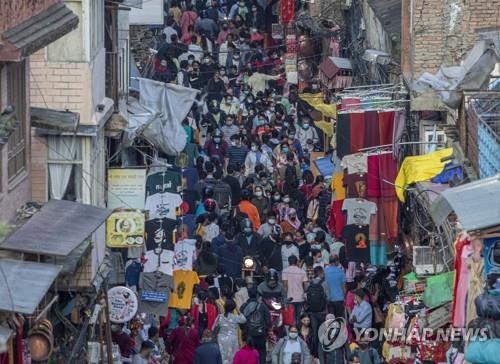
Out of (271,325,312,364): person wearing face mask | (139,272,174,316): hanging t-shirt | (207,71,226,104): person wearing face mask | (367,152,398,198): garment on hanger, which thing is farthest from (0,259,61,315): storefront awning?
(207,71,226,104): person wearing face mask

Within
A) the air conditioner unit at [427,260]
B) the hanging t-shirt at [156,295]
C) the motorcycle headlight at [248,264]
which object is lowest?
the hanging t-shirt at [156,295]

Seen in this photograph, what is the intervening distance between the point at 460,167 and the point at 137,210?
443 cm

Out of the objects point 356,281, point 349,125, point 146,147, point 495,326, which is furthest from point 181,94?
point 495,326

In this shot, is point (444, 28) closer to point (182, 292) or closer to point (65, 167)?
point (182, 292)

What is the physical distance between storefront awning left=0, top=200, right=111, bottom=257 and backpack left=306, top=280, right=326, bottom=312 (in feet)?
20.1

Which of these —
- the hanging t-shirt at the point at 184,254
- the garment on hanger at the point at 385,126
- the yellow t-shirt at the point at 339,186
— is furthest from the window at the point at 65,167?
the garment on hanger at the point at 385,126

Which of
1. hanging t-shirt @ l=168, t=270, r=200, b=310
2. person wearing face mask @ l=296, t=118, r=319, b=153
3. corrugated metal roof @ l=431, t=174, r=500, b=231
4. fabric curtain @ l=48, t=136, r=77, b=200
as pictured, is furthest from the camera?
person wearing face mask @ l=296, t=118, r=319, b=153

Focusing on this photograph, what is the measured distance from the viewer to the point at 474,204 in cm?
1933

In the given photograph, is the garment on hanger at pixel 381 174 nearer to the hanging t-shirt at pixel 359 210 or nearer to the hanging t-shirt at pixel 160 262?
the hanging t-shirt at pixel 359 210

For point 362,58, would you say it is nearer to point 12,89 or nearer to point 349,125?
point 349,125

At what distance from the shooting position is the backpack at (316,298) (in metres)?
27.9

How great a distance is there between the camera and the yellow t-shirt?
30.8 m

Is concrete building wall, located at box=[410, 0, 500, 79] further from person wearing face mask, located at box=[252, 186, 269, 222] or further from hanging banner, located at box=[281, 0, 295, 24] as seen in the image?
hanging banner, located at box=[281, 0, 295, 24]

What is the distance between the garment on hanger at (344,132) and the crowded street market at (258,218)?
0.04 meters
